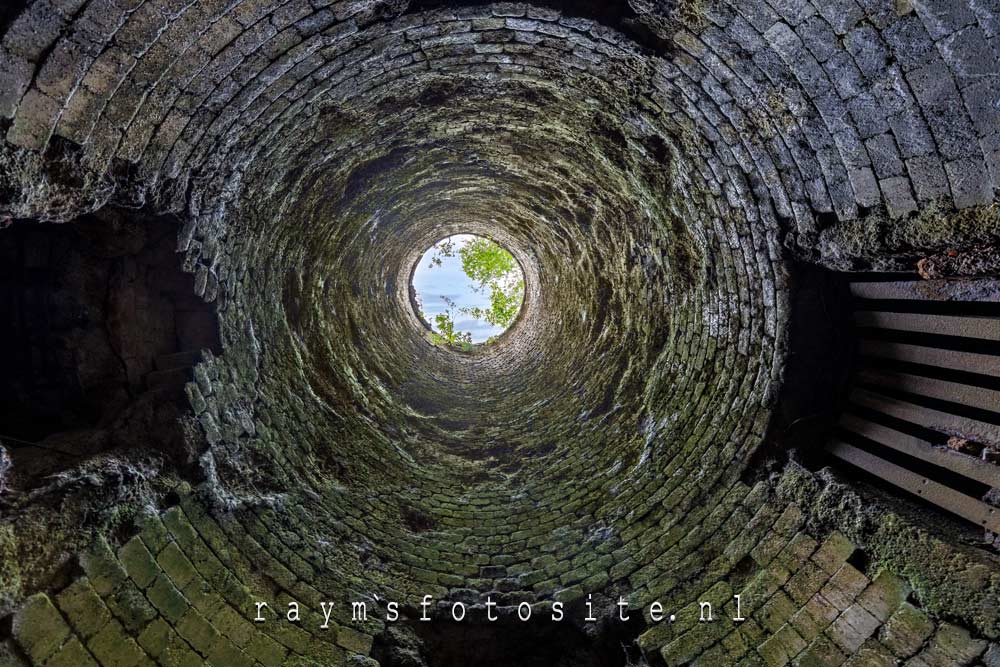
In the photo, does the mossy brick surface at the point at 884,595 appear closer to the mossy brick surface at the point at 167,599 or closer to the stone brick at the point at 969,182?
the stone brick at the point at 969,182

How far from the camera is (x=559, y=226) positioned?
22.4 ft

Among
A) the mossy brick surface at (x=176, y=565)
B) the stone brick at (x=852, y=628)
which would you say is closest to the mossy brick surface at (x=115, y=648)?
the mossy brick surface at (x=176, y=565)

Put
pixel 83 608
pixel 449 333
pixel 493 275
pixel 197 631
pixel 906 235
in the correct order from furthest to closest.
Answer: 1. pixel 493 275
2. pixel 449 333
3. pixel 197 631
4. pixel 83 608
5. pixel 906 235

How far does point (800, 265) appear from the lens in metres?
3.83

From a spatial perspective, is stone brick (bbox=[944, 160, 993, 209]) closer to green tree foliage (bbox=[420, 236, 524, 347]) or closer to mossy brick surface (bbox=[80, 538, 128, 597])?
mossy brick surface (bbox=[80, 538, 128, 597])

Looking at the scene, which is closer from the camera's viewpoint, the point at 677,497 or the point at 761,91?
the point at 761,91

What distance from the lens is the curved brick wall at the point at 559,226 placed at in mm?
2619

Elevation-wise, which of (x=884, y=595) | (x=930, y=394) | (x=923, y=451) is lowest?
(x=884, y=595)

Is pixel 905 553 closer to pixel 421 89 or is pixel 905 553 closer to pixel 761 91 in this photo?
pixel 761 91

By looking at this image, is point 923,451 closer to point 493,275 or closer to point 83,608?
point 83,608

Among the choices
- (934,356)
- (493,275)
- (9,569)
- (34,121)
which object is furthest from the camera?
(493,275)

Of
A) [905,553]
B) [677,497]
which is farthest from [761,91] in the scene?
[677,497]

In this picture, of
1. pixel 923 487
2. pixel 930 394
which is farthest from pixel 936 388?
pixel 923 487

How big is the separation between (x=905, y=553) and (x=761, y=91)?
118 inches
